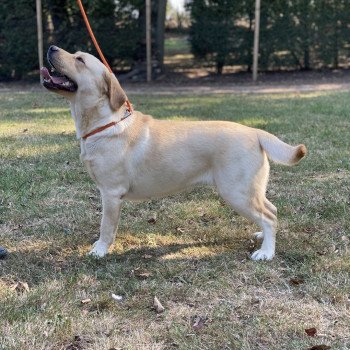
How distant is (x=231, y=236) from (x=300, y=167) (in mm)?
2095

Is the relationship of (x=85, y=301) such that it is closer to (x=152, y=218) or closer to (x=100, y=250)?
(x=100, y=250)

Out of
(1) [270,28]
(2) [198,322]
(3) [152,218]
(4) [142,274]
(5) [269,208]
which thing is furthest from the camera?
(1) [270,28]

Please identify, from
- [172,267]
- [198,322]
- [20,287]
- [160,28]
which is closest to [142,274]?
[172,267]

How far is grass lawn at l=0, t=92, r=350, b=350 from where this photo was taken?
2.80m

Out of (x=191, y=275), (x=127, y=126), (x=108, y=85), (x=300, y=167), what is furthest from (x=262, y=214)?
(x=300, y=167)

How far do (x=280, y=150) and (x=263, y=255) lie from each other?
83 cm

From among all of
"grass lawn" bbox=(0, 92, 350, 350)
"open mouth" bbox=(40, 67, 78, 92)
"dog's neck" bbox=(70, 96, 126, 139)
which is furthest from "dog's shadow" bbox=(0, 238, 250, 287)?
"open mouth" bbox=(40, 67, 78, 92)

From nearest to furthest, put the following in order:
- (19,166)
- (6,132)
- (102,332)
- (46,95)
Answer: (102,332)
(19,166)
(6,132)
(46,95)

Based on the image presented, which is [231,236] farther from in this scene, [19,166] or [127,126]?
[19,166]

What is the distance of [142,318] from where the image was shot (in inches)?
117

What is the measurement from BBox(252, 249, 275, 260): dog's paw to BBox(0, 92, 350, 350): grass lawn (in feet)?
0.21

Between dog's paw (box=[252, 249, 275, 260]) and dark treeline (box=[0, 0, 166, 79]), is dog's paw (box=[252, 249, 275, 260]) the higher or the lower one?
the lower one

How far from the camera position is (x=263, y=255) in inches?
149

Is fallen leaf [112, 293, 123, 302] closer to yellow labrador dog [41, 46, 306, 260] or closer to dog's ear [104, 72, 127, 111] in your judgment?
yellow labrador dog [41, 46, 306, 260]
